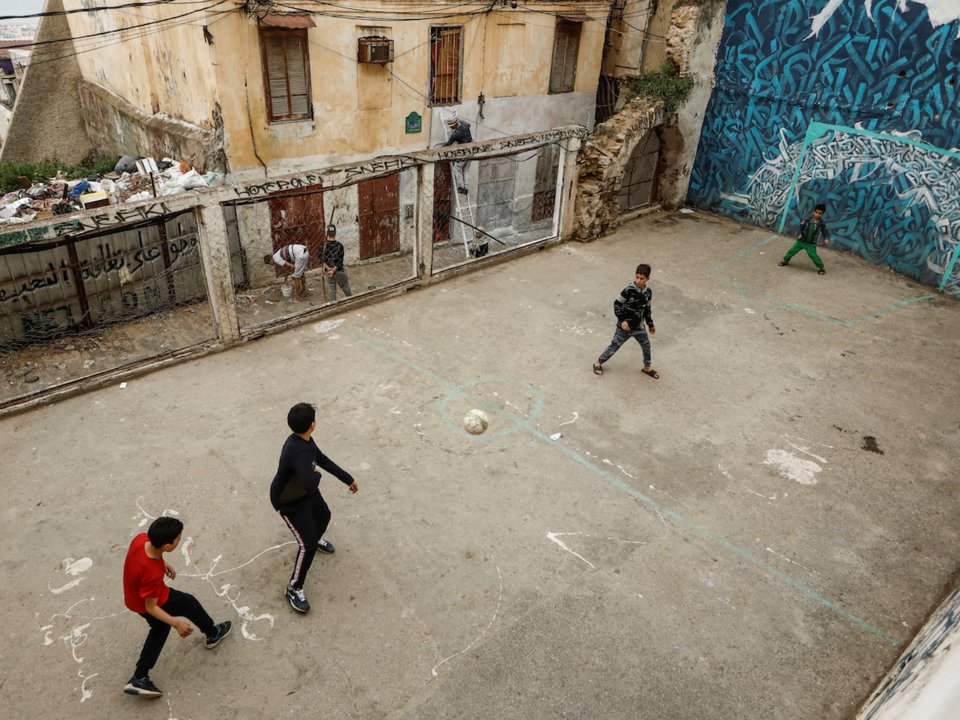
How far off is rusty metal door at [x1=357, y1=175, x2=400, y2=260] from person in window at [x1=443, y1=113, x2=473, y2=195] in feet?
4.75

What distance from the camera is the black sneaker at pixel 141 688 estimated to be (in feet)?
14.5

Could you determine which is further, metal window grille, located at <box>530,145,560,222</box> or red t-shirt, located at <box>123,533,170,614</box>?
metal window grille, located at <box>530,145,560,222</box>

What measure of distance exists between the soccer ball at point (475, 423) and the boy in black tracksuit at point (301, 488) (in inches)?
91.0

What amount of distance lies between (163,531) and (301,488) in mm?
979

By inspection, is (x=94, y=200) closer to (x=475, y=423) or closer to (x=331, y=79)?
(x=331, y=79)

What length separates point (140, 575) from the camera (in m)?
4.04

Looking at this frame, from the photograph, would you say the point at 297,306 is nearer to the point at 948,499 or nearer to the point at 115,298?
the point at 115,298

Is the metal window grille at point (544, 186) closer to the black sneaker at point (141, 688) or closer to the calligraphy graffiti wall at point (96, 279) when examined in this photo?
the calligraphy graffiti wall at point (96, 279)

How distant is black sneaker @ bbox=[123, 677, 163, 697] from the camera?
14.5 feet

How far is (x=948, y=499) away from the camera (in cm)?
662

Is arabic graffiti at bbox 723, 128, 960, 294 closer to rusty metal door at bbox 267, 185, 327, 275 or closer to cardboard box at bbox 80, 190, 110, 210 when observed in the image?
rusty metal door at bbox 267, 185, 327, 275

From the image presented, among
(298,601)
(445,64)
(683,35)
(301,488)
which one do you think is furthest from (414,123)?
(298,601)

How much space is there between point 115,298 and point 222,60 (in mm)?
4398

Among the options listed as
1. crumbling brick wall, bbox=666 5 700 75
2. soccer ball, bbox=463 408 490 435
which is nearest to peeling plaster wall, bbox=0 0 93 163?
soccer ball, bbox=463 408 490 435
